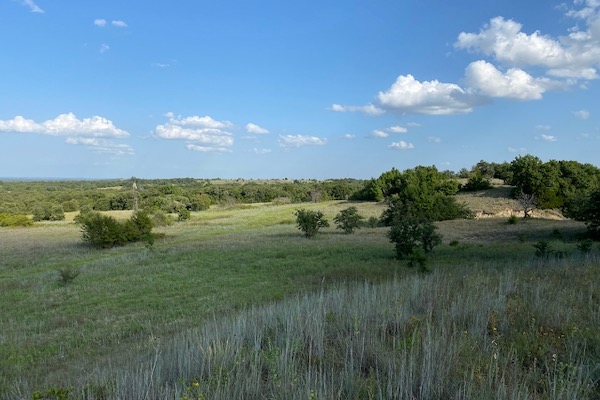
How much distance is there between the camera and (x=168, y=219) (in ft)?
193

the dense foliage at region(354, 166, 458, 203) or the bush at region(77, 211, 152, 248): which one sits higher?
the dense foliage at region(354, 166, 458, 203)

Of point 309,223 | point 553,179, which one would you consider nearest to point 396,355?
point 309,223

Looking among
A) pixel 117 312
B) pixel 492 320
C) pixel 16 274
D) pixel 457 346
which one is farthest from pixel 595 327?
pixel 16 274

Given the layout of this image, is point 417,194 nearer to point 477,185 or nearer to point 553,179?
point 553,179

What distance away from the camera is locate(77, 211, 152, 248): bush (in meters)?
36.8

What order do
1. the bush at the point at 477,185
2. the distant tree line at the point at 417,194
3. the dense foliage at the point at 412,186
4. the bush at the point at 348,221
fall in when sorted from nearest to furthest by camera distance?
the bush at the point at 348,221 → the distant tree line at the point at 417,194 → the dense foliage at the point at 412,186 → the bush at the point at 477,185

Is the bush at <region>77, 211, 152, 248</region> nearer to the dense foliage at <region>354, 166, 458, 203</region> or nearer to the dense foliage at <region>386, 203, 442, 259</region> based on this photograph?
the dense foliage at <region>386, 203, 442, 259</region>

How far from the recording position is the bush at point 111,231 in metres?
36.8

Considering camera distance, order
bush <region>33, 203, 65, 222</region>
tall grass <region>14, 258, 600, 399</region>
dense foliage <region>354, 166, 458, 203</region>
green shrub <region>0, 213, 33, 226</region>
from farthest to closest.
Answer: bush <region>33, 203, 65, 222</region> < green shrub <region>0, 213, 33, 226</region> < dense foliage <region>354, 166, 458, 203</region> < tall grass <region>14, 258, 600, 399</region>

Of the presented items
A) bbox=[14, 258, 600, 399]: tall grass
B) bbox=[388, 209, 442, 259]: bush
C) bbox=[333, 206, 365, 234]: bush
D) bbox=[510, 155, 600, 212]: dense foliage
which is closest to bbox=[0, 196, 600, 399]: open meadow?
bbox=[14, 258, 600, 399]: tall grass

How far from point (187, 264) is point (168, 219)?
3787 centimetres

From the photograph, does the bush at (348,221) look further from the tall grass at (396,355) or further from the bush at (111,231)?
the tall grass at (396,355)

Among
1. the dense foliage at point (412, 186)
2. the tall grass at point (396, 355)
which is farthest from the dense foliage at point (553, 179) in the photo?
the tall grass at point (396, 355)

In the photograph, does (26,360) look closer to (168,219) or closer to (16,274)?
(16,274)
